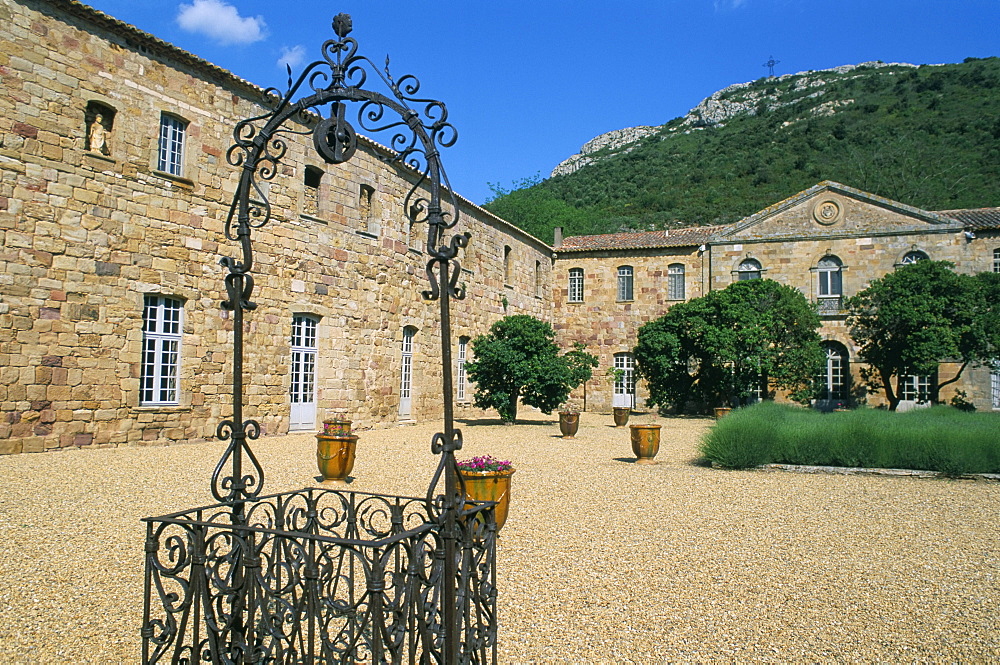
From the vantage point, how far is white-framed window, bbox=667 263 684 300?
24.9 meters

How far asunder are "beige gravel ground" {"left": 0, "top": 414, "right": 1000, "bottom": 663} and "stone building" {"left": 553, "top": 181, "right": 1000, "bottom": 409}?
48.7 ft

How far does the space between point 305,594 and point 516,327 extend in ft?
49.0

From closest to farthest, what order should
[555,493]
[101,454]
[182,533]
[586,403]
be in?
[182,533]
[555,493]
[101,454]
[586,403]

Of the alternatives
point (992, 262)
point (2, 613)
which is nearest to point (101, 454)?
point (2, 613)

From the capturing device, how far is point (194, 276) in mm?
11875

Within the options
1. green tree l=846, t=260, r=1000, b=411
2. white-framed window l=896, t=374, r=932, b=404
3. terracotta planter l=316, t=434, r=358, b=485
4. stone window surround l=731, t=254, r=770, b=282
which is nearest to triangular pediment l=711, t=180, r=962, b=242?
stone window surround l=731, t=254, r=770, b=282

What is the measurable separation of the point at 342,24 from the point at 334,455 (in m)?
5.98

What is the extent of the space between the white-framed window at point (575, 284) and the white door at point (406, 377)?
1055cm

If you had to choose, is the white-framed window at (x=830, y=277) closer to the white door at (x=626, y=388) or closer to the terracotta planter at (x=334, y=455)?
the white door at (x=626, y=388)

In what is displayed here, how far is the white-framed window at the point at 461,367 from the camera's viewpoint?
19.7 meters

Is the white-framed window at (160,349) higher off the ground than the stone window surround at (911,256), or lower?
lower

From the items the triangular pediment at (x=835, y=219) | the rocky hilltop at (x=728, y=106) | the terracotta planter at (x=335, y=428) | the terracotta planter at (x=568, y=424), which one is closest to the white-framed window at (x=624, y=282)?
the triangular pediment at (x=835, y=219)

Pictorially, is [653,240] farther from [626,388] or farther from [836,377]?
[836,377]

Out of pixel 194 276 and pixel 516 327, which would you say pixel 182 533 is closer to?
pixel 194 276
